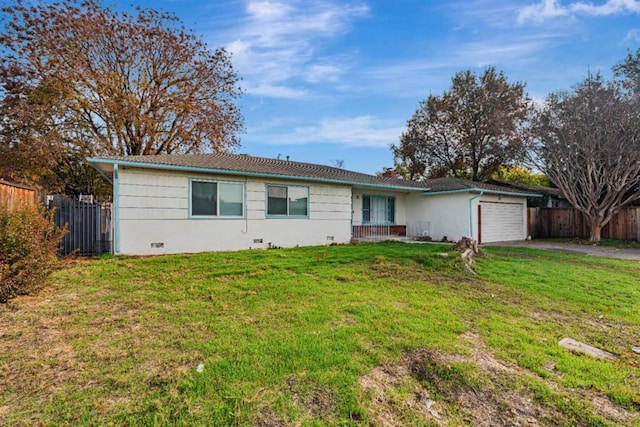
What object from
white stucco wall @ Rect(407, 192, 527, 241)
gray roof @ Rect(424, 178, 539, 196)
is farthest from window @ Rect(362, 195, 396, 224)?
gray roof @ Rect(424, 178, 539, 196)

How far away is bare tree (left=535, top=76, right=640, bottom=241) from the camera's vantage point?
13.3 meters

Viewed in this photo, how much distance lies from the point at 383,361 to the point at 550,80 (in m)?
17.2

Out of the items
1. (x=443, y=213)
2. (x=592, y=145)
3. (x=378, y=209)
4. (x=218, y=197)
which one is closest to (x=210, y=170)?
(x=218, y=197)

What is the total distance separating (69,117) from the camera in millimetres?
15430

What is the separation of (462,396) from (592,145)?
16.1 meters

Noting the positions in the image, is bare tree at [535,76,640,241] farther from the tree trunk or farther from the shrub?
the shrub

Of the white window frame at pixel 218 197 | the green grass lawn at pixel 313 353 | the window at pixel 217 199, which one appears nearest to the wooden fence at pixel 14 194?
the green grass lawn at pixel 313 353

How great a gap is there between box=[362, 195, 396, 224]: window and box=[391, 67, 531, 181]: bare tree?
1035 cm

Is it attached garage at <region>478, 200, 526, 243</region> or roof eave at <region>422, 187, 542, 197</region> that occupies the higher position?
roof eave at <region>422, 187, 542, 197</region>

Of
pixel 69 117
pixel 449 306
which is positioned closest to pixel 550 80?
pixel 449 306

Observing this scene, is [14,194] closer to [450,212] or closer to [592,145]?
[450,212]

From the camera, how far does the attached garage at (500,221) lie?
47.6 ft

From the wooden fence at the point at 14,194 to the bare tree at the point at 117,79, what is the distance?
815 centimetres

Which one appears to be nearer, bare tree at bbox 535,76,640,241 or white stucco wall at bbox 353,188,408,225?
bare tree at bbox 535,76,640,241
